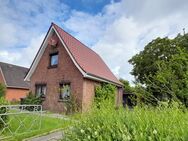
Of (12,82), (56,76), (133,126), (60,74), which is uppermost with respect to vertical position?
(12,82)

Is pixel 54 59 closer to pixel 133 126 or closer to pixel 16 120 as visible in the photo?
pixel 16 120

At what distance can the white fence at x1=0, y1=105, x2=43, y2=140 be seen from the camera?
8.41 m

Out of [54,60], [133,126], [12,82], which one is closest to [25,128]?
[133,126]

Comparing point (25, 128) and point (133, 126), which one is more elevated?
point (133, 126)

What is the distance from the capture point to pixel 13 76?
33438 mm

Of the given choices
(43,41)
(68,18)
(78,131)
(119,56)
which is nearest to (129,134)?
(78,131)

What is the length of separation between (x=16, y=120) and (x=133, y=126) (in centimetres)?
816

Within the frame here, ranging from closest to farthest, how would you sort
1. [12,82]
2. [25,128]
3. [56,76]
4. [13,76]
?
[25,128], [56,76], [12,82], [13,76]

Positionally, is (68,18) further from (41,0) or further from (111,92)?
(111,92)

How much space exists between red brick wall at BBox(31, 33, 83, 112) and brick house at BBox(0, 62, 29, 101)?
38.2 ft

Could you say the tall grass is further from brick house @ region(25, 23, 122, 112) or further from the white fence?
brick house @ region(25, 23, 122, 112)

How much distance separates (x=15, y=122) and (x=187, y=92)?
8.16 m

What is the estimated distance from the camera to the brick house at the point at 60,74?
17234 millimetres

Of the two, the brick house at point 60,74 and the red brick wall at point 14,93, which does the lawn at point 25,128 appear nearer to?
the brick house at point 60,74
